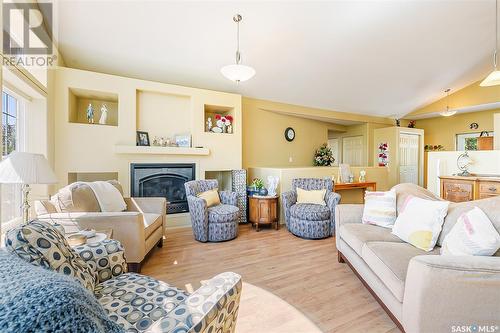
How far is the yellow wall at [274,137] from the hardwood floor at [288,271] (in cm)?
212

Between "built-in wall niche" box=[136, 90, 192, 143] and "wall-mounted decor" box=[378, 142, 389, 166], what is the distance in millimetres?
5683

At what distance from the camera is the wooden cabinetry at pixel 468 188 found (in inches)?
144

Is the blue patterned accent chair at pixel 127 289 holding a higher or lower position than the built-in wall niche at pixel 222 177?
lower

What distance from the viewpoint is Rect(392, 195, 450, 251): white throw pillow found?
6.41 feet

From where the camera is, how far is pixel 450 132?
7.22m

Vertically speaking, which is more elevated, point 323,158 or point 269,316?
point 323,158

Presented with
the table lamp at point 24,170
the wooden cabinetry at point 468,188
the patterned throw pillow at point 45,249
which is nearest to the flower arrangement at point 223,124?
the table lamp at point 24,170

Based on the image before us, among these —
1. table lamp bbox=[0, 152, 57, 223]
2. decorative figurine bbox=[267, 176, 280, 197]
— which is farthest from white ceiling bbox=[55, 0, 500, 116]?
table lamp bbox=[0, 152, 57, 223]

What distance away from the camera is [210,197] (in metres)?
3.73

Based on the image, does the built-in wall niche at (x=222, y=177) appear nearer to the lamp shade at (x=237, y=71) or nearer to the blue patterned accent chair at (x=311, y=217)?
the blue patterned accent chair at (x=311, y=217)

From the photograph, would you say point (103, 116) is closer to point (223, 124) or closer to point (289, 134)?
point (223, 124)

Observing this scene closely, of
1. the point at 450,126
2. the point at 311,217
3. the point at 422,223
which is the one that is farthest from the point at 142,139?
the point at 450,126

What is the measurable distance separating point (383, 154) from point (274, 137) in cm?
363

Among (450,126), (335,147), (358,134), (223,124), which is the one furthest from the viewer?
(335,147)
